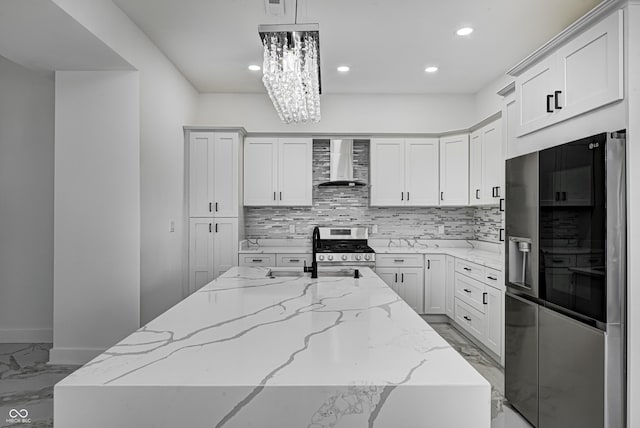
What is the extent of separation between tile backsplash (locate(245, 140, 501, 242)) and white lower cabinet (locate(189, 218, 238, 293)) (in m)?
0.60

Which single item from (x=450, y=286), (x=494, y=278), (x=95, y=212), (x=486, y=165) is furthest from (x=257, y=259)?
(x=486, y=165)

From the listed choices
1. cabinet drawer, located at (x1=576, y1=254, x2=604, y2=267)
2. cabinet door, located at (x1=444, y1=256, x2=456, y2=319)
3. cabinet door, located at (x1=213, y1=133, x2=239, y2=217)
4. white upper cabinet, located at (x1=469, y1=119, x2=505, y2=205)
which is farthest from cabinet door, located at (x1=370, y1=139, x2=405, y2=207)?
cabinet drawer, located at (x1=576, y1=254, x2=604, y2=267)

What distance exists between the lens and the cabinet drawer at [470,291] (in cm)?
356

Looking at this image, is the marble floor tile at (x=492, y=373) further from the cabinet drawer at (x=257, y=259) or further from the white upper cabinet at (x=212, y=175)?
the white upper cabinet at (x=212, y=175)

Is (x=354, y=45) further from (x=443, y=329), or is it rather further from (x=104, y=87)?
(x=443, y=329)

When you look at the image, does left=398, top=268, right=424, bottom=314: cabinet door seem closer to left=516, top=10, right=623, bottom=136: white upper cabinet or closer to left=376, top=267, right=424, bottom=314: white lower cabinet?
left=376, top=267, right=424, bottom=314: white lower cabinet

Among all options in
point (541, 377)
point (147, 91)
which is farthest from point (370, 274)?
point (147, 91)

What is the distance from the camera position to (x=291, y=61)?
86.0 inches

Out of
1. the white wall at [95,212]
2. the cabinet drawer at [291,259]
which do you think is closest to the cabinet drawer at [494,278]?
the cabinet drawer at [291,259]

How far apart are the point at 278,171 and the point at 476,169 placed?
2300mm

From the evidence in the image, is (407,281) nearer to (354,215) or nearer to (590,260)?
(354,215)

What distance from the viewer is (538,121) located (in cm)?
232

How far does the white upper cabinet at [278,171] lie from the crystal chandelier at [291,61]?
2.28m

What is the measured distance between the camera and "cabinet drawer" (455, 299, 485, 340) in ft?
11.7
